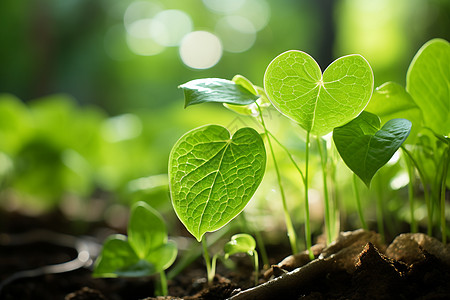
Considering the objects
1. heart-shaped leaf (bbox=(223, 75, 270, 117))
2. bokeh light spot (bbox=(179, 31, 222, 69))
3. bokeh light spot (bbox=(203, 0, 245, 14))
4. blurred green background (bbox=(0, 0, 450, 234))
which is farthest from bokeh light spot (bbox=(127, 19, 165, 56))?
heart-shaped leaf (bbox=(223, 75, 270, 117))

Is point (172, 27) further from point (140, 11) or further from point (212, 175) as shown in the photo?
point (212, 175)

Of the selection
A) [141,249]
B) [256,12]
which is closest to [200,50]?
[256,12]

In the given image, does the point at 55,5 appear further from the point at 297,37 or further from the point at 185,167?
the point at 185,167

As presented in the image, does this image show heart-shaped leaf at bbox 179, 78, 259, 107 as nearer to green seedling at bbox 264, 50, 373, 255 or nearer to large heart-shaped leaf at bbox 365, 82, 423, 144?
green seedling at bbox 264, 50, 373, 255

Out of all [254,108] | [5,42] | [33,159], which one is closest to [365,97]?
[254,108]

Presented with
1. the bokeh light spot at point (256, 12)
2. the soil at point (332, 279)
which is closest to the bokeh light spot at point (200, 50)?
the bokeh light spot at point (256, 12)

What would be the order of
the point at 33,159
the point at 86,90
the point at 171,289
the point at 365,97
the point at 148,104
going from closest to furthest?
1. the point at 365,97
2. the point at 171,289
3. the point at 33,159
4. the point at 86,90
5. the point at 148,104
